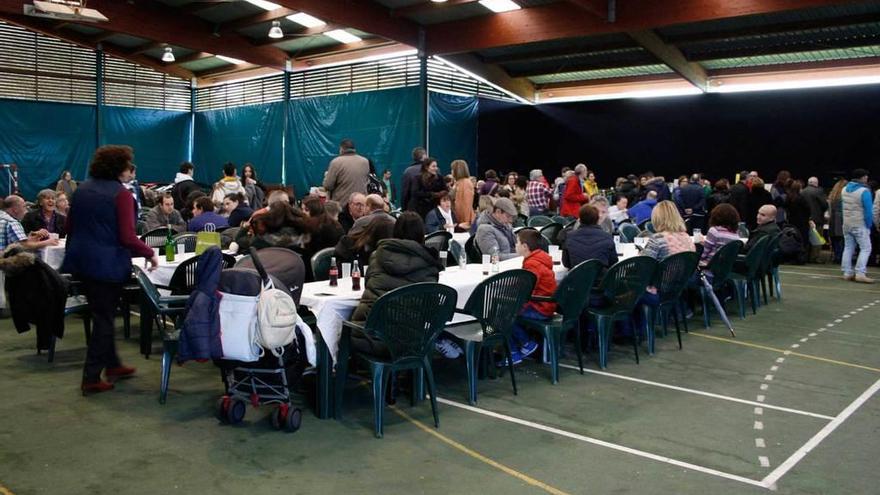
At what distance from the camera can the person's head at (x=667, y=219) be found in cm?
609

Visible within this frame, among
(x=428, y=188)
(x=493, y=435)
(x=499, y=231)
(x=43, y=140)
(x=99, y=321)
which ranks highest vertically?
(x=43, y=140)

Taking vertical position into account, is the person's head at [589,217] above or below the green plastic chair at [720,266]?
above

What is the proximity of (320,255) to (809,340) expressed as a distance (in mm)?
3953

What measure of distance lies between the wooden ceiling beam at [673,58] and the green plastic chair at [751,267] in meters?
6.50

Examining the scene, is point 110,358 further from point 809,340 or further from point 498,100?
point 498,100

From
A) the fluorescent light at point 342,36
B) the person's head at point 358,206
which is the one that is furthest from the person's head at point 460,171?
the fluorescent light at point 342,36

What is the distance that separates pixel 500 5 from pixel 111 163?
401 inches

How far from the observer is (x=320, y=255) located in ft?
16.8

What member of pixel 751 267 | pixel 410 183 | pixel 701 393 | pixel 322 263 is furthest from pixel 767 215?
pixel 322 263

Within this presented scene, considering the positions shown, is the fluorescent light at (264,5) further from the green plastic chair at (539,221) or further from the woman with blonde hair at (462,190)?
the green plastic chair at (539,221)

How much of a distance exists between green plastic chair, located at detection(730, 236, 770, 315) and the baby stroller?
4532 millimetres

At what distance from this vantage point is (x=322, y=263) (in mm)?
5121

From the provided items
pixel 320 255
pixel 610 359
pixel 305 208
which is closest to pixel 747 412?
pixel 610 359

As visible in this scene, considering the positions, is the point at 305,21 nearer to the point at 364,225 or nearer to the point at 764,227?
the point at 764,227
